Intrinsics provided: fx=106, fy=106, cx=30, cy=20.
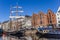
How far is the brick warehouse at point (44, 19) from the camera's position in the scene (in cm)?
139

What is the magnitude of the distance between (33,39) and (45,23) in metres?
0.35

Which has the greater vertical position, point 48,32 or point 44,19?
point 44,19

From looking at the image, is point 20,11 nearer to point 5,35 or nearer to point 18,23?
point 18,23

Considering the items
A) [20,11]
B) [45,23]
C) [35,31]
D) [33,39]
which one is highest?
[20,11]

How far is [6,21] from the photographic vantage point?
4.82ft

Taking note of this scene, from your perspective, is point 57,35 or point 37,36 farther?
point 37,36

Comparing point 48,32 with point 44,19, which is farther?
point 48,32

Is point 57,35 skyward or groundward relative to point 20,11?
groundward

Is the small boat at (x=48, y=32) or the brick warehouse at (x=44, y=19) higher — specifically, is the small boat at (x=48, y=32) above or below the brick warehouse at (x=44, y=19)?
below

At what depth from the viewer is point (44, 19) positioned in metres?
1.41

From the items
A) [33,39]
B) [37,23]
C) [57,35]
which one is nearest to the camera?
[37,23]

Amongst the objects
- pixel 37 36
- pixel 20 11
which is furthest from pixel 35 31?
pixel 20 11

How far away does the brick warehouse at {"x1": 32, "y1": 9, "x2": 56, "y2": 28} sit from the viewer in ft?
4.57

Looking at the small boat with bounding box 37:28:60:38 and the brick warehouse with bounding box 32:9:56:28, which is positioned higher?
the brick warehouse with bounding box 32:9:56:28
